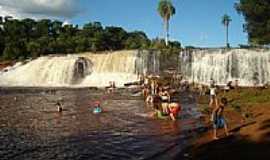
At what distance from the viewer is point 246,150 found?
1463 cm

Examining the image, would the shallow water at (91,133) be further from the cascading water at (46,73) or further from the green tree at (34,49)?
the green tree at (34,49)

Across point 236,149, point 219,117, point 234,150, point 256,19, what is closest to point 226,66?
point 256,19

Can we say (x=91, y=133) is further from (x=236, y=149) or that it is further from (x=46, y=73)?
(x=46, y=73)

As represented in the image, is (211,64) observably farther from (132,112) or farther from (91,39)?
(91,39)

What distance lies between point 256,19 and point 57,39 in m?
52.4

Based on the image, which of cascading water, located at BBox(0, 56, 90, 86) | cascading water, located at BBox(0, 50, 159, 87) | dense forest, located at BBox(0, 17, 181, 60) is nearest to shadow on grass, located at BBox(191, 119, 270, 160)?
cascading water, located at BBox(0, 50, 159, 87)

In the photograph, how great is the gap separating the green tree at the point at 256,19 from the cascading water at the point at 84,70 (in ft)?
42.0

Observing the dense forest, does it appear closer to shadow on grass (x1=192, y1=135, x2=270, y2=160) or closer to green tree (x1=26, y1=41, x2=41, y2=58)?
green tree (x1=26, y1=41, x2=41, y2=58)

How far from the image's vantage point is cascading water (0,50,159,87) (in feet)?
203

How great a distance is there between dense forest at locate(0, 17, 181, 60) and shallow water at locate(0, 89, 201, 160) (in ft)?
Result: 170

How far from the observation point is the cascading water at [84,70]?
61.8 meters

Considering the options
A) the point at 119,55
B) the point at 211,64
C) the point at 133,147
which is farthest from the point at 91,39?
the point at 133,147

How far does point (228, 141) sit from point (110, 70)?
4756 cm

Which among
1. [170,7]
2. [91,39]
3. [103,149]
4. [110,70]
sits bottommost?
[103,149]
